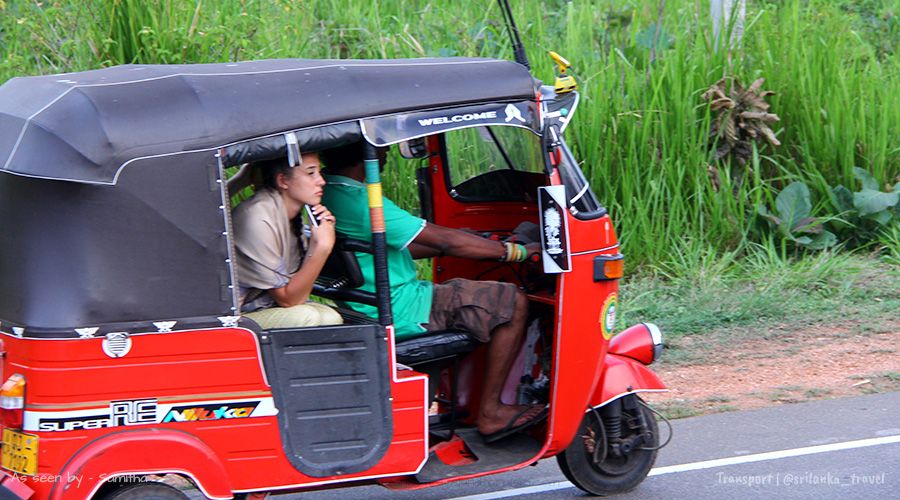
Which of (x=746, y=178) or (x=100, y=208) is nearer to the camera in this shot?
(x=100, y=208)

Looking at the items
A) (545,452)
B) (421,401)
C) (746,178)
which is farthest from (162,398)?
(746,178)

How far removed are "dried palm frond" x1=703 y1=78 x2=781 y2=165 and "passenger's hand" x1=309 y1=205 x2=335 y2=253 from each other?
17.3ft

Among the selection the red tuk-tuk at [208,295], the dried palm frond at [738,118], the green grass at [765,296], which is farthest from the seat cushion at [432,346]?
the dried palm frond at [738,118]

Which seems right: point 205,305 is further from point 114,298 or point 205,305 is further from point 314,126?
point 314,126

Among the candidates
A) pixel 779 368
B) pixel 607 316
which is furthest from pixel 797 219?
pixel 607 316

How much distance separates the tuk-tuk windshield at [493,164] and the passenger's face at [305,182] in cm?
117

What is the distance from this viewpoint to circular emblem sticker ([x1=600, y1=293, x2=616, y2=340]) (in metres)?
4.37

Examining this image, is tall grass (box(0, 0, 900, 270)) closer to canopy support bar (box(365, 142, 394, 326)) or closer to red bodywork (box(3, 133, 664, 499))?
canopy support bar (box(365, 142, 394, 326))

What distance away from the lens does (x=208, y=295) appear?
3.54 metres

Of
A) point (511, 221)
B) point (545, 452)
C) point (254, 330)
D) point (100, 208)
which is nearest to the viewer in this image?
point (100, 208)

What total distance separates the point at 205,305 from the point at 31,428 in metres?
0.66

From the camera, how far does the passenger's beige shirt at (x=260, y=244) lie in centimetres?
379

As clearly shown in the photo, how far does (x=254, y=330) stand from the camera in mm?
3592

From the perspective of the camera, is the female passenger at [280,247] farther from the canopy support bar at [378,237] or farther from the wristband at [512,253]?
the wristband at [512,253]
